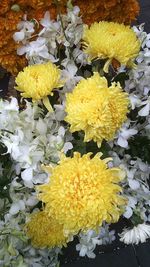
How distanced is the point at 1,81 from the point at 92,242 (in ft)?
4.69

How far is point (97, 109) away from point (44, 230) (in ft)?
1.16

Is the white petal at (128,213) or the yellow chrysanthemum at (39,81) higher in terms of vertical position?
the yellow chrysanthemum at (39,81)

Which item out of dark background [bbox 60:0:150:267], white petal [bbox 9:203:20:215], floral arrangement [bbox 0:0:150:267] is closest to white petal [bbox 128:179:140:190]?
floral arrangement [bbox 0:0:150:267]

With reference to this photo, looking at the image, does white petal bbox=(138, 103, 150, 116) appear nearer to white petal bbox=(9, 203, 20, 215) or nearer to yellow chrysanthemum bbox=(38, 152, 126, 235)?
yellow chrysanthemum bbox=(38, 152, 126, 235)

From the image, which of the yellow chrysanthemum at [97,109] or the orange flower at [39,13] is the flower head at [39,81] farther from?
the orange flower at [39,13]

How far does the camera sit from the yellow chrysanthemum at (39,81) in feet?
3.16

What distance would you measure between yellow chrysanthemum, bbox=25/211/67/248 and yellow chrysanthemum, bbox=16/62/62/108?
0.28m

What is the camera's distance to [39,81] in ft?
3.15

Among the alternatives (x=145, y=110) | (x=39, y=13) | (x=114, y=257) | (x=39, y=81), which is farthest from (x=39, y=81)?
(x=114, y=257)

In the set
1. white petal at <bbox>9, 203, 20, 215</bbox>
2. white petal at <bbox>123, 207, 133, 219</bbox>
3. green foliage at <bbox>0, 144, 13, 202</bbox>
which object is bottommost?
white petal at <bbox>9, 203, 20, 215</bbox>

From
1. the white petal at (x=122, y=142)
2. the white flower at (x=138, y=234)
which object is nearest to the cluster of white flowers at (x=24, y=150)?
the white petal at (x=122, y=142)

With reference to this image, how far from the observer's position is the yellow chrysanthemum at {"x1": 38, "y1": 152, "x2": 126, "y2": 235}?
0.84m

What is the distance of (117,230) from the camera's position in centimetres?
189

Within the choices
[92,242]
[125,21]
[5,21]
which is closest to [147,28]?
[125,21]
